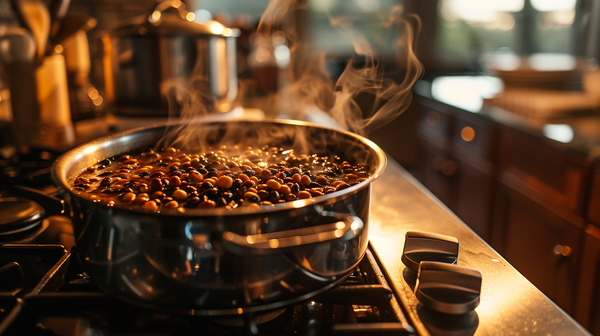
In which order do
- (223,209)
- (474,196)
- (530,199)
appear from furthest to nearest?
(474,196)
(530,199)
(223,209)

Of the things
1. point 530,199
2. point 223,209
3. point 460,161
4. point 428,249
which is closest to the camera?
point 223,209

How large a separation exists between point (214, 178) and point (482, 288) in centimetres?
50

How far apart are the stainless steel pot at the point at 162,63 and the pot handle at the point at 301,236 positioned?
41.9 inches

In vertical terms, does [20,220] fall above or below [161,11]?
below

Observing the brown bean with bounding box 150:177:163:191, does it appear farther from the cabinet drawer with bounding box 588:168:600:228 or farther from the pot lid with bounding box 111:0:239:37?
the cabinet drawer with bounding box 588:168:600:228

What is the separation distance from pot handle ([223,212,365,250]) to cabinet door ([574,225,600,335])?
1.28 meters

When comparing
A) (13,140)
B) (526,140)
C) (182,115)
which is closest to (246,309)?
(182,115)

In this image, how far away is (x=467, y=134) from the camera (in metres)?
2.34

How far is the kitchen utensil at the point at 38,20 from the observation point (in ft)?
4.34

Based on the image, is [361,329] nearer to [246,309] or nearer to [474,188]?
[246,309]

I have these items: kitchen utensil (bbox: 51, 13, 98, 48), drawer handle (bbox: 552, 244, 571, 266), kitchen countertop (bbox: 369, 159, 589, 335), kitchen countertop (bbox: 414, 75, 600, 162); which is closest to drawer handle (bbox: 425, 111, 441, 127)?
kitchen countertop (bbox: 414, 75, 600, 162)

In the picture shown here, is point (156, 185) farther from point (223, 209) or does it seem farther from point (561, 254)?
point (561, 254)

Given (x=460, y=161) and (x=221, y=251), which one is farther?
(x=460, y=161)

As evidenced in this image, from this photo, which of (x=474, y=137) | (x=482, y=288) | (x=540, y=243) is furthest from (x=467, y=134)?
(x=482, y=288)
